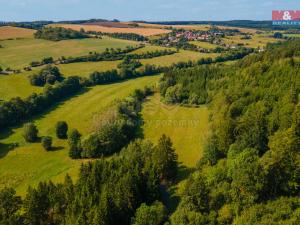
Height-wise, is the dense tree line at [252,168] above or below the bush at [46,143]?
above

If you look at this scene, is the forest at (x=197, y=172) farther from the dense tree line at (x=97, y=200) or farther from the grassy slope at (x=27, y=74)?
the grassy slope at (x=27, y=74)

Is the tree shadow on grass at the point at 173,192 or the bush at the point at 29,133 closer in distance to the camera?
the tree shadow on grass at the point at 173,192

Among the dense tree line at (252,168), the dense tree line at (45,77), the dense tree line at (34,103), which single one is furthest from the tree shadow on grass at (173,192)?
the dense tree line at (45,77)

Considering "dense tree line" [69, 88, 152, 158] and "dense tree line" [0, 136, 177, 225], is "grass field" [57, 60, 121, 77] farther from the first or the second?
"dense tree line" [0, 136, 177, 225]

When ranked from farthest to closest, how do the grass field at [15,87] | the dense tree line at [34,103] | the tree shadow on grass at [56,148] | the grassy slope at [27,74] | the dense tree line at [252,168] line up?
the grassy slope at [27,74] → the grass field at [15,87] → the dense tree line at [34,103] → the tree shadow on grass at [56,148] → the dense tree line at [252,168]

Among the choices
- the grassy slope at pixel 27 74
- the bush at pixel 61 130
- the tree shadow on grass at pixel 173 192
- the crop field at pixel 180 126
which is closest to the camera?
the tree shadow on grass at pixel 173 192

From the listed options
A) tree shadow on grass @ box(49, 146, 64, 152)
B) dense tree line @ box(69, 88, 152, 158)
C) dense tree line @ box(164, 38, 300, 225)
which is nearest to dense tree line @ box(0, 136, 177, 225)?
dense tree line @ box(164, 38, 300, 225)

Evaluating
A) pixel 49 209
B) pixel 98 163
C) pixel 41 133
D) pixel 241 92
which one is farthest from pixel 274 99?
pixel 41 133

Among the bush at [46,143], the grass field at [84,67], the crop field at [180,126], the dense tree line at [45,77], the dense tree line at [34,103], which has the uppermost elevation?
the grass field at [84,67]
